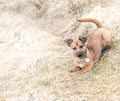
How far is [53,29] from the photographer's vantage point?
9453 millimetres

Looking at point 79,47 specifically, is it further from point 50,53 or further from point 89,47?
point 50,53

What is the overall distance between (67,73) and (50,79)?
1.05ft

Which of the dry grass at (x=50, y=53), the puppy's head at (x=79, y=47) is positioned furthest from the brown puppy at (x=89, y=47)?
the dry grass at (x=50, y=53)

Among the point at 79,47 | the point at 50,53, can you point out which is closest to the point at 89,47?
the point at 79,47

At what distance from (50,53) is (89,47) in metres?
0.87

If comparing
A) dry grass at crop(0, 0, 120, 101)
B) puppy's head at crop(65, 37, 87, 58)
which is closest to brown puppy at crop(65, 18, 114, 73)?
puppy's head at crop(65, 37, 87, 58)

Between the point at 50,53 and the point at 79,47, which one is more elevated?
the point at 79,47

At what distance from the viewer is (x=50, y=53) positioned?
821 centimetres

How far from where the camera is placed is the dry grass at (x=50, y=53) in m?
6.91

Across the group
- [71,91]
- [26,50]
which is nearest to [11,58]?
[26,50]

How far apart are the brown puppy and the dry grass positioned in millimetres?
142

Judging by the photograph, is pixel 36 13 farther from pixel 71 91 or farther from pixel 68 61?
pixel 71 91

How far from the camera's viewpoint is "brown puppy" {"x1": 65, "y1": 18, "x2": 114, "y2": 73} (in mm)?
7332

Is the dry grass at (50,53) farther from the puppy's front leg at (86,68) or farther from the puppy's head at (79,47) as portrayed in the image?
the puppy's head at (79,47)
